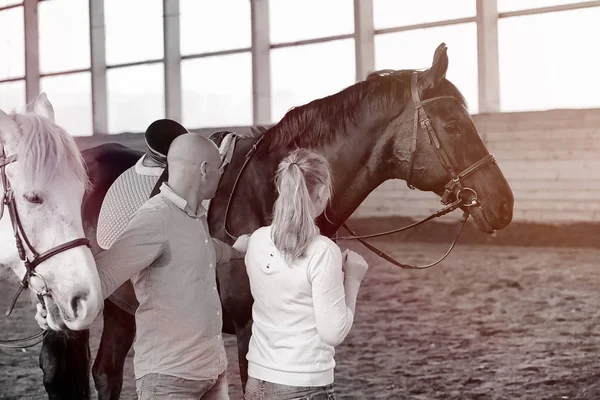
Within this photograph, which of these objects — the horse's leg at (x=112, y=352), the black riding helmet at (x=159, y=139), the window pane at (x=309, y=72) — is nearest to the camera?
the black riding helmet at (x=159, y=139)

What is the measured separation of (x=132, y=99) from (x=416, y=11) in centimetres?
147

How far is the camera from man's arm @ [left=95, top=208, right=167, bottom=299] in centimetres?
134

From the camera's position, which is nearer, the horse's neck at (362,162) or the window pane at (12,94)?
the horse's neck at (362,162)

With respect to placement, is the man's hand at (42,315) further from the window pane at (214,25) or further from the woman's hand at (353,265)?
the window pane at (214,25)

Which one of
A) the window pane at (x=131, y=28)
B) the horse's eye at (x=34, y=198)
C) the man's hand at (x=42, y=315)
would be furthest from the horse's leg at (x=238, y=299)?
the window pane at (x=131, y=28)

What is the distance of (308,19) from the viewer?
117 inches

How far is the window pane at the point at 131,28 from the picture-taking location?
3.26 metres

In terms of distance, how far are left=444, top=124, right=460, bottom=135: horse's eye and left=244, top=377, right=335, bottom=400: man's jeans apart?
851 millimetres

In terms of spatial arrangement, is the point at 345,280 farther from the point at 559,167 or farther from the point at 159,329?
the point at 559,167

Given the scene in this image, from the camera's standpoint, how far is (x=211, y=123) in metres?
3.17

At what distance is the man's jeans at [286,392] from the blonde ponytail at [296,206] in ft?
0.94

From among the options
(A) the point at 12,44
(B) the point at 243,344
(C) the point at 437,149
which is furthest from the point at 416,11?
(A) the point at 12,44

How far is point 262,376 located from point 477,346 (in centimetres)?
164

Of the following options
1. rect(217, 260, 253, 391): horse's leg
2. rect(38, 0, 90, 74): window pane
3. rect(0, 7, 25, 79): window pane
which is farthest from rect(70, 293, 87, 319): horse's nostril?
rect(0, 7, 25, 79): window pane
